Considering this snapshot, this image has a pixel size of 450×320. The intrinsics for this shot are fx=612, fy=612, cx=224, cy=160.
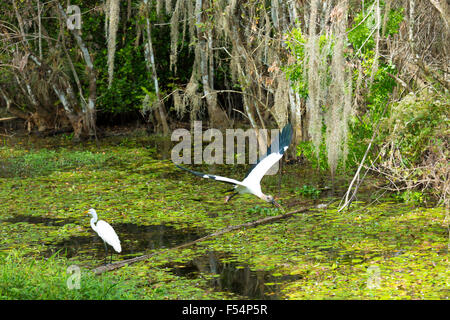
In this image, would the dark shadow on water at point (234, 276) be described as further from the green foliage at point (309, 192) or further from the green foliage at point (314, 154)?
the green foliage at point (309, 192)

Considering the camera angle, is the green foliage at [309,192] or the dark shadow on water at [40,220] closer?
the dark shadow on water at [40,220]

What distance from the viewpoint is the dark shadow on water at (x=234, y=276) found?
18.4 feet

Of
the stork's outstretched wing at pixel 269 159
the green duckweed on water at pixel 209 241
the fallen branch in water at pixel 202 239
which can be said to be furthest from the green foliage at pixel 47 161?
the fallen branch in water at pixel 202 239

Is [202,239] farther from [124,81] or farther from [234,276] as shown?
[124,81]

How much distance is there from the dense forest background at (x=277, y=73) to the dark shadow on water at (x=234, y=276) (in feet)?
5.59

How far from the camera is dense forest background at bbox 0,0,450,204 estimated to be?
276 inches

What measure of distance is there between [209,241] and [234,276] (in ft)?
3.76

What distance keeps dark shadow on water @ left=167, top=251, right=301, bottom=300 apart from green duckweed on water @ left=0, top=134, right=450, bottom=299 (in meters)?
0.01

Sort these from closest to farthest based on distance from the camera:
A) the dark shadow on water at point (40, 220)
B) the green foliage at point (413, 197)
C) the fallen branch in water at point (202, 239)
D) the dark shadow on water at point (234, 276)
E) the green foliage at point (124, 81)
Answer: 1. the dark shadow on water at point (234, 276)
2. the fallen branch in water at point (202, 239)
3. the green foliage at point (413, 197)
4. the dark shadow on water at point (40, 220)
5. the green foliage at point (124, 81)

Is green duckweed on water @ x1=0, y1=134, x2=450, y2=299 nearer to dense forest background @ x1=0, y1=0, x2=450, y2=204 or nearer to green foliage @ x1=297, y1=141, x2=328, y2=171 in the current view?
green foliage @ x1=297, y1=141, x2=328, y2=171

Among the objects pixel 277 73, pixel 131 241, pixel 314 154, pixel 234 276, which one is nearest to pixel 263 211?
pixel 314 154

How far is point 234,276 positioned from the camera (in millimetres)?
6035

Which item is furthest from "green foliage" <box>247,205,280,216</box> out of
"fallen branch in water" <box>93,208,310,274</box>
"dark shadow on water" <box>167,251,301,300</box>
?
"dark shadow on water" <box>167,251,301,300</box>
